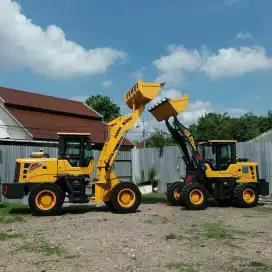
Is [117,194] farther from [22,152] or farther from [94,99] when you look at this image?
[94,99]

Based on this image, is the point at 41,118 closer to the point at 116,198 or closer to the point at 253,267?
the point at 116,198

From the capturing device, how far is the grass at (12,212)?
12195mm

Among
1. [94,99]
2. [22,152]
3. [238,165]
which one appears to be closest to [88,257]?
[238,165]

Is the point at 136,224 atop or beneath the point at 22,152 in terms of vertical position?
beneath

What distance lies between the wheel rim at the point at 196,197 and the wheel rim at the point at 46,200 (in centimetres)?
487

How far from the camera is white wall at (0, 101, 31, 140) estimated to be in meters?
28.6

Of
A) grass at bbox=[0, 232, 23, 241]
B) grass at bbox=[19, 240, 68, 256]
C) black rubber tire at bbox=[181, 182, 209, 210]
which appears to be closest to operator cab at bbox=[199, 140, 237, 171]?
black rubber tire at bbox=[181, 182, 209, 210]

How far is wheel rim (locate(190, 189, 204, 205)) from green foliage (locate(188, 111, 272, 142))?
91.8 feet

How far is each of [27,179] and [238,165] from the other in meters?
7.97

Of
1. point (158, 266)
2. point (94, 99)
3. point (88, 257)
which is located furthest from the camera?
point (94, 99)

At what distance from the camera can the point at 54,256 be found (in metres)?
7.55

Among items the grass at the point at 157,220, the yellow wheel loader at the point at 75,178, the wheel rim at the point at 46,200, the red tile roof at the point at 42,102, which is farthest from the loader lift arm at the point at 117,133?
the red tile roof at the point at 42,102

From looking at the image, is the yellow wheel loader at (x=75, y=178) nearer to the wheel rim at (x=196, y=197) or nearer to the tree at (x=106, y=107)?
the wheel rim at (x=196, y=197)

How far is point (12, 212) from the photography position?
13.9 meters
